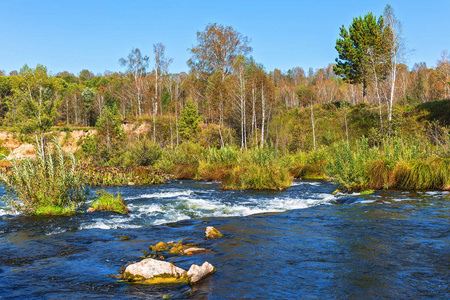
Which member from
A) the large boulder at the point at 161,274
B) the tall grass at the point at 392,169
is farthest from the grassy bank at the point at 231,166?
the large boulder at the point at 161,274

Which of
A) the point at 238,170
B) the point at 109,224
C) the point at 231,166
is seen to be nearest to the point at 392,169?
the point at 238,170

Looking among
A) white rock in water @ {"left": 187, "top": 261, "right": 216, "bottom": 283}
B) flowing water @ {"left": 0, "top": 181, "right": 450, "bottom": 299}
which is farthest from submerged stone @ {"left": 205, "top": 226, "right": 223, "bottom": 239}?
white rock in water @ {"left": 187, "top": 261, "right": 216, "bottom": 283}

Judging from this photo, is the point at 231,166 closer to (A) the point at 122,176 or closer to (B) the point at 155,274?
(A) the point at 122,176

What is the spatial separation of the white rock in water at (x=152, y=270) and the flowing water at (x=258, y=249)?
0.75 feet

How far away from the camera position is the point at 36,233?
8367 mm

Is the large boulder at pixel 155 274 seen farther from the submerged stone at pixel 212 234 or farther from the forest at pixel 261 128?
the forest at pixel 261 128

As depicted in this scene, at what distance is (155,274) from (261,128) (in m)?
42.1

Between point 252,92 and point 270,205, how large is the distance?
27612mm

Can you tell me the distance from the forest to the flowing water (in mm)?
2940

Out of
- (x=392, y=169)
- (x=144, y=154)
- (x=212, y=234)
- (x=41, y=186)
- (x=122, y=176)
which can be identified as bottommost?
(x=212, y=234)

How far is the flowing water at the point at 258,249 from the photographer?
4.71m

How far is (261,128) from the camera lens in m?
46.6

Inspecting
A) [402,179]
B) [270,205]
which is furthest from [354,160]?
[270,205]

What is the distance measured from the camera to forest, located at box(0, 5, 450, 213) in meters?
15.0
